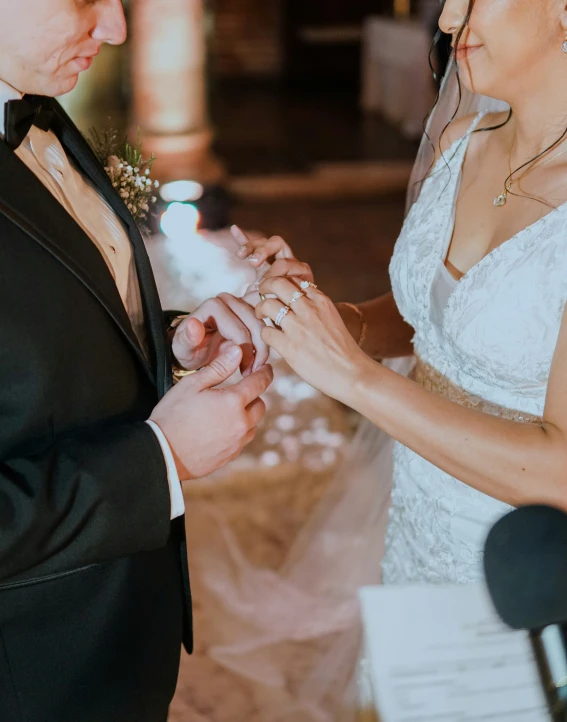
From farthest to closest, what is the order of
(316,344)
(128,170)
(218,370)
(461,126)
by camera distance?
(461,126) < (128,170) < (316,344) < (218,370)

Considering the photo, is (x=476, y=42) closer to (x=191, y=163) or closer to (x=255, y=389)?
(x=255, y=389)

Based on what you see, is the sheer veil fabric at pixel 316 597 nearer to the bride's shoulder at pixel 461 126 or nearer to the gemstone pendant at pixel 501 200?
the bride's shoulder at pixel 461 126

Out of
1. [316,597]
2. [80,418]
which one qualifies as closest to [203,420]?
[80,418]

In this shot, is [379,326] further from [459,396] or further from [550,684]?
[550,684]

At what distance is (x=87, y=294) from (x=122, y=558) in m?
0.49

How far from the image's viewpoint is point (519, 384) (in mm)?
1805

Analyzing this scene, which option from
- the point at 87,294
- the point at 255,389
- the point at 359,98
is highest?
the point at 87,294

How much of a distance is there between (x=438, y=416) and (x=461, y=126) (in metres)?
0.96

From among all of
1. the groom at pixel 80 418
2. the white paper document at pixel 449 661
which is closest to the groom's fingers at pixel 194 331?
the groom at pixel 80 418

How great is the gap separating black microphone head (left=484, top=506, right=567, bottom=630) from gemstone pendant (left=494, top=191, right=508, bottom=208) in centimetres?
129

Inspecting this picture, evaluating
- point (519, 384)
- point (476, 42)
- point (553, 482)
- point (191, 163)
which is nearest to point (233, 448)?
A: point (553, 482)

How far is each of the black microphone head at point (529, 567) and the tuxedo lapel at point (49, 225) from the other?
31.1 inches

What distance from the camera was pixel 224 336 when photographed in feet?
6.00

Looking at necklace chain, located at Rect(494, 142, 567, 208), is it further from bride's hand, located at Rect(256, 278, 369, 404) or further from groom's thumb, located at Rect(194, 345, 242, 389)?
groom's thumb, located at Rect(194, 345, 242, 389)
